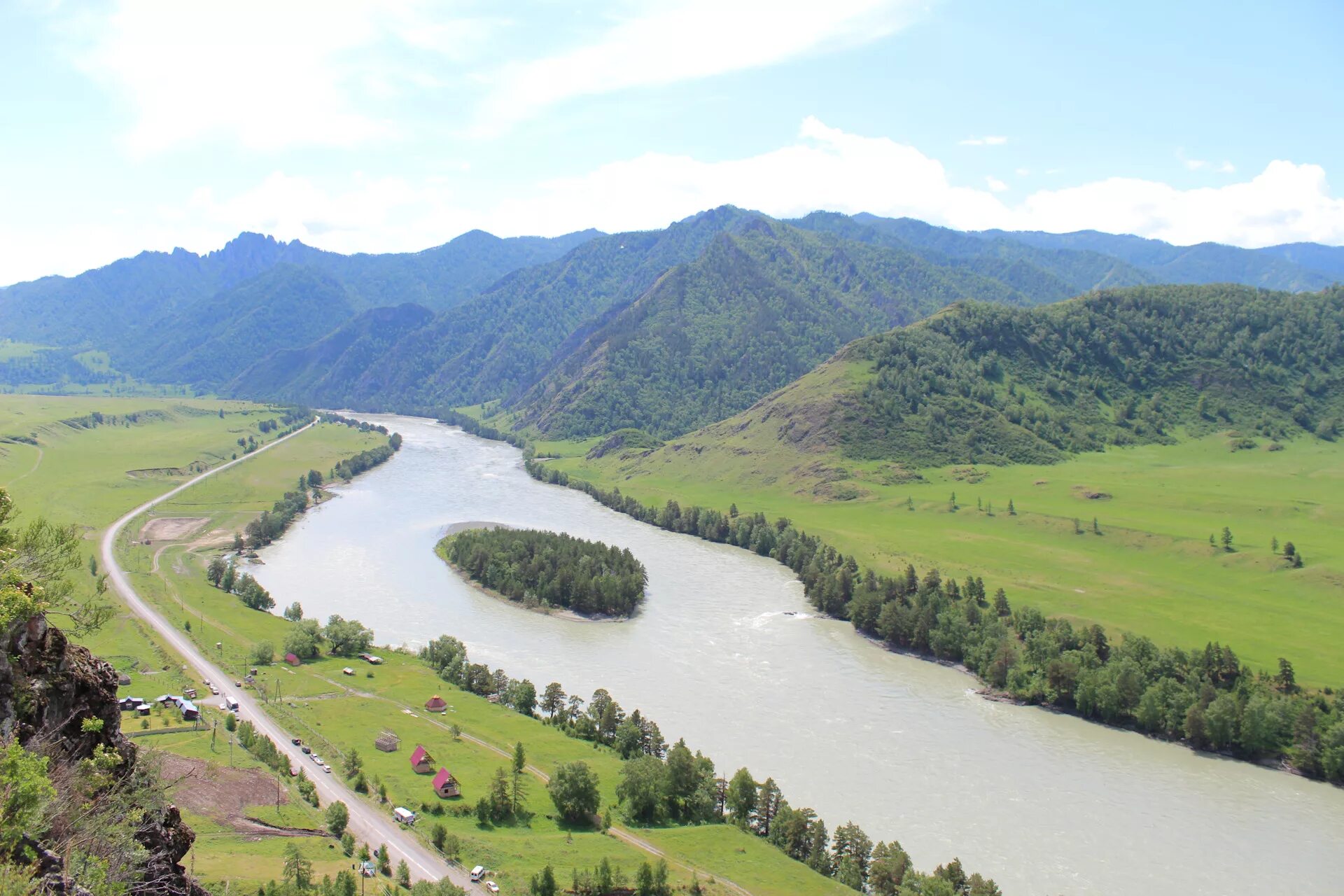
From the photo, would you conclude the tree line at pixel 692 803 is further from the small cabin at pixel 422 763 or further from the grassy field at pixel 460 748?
the small cabin at pixel 422 763

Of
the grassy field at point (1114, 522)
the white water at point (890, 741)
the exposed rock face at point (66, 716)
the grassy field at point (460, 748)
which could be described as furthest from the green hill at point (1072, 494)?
the exposed rock face at point (66, 716)

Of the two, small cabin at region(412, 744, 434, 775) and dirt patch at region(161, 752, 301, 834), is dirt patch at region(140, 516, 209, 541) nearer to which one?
dirt patch at region(161, 752, 301, 834)

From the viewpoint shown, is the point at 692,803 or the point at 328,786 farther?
the point at 328,786

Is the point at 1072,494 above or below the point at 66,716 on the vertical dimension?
below

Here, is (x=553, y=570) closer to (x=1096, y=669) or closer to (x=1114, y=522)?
(x=1096, y=669)

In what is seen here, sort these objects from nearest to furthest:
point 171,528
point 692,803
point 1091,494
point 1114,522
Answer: point 692,803 < point 1114,522 < point 171,528 < point 1091,494

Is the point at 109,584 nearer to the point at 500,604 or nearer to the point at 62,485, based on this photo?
the point at 500,604

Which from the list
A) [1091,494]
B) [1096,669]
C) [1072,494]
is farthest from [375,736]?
[1072,494]

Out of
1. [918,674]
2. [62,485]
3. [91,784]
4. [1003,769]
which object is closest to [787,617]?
[918,674]
